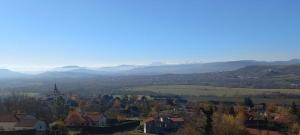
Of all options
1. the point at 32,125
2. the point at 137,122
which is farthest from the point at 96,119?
the point at 32,125

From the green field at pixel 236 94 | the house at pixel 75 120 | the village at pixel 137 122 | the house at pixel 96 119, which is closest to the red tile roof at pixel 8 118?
the village at pixel 137 122

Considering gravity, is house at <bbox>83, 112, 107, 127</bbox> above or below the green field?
above

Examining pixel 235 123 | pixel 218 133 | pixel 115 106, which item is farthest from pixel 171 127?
pixel 115 106

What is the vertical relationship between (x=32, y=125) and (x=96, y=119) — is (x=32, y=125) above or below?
above

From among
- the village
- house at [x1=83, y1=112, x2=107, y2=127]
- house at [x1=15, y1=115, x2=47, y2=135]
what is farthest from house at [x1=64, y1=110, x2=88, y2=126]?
house at [x1=15, y1=115, x2=47, y2=135]

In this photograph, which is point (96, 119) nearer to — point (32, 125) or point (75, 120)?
point (75, 120)

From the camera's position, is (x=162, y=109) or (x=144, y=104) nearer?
(x=162, y=109)

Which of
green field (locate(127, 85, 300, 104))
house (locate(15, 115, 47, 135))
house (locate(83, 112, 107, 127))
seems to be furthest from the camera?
green field (locate(127, 85, 300, 104))

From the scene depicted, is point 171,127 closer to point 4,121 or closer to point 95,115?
point 95,115

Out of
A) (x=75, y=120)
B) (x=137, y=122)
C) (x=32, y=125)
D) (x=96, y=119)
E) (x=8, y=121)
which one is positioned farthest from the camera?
(x=96, y=119)

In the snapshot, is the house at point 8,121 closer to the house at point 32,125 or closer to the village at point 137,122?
the village at point 137,122

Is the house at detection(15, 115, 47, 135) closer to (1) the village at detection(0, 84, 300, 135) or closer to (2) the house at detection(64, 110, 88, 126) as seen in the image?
(1) the village at detection(0, 84, 300, 135)
